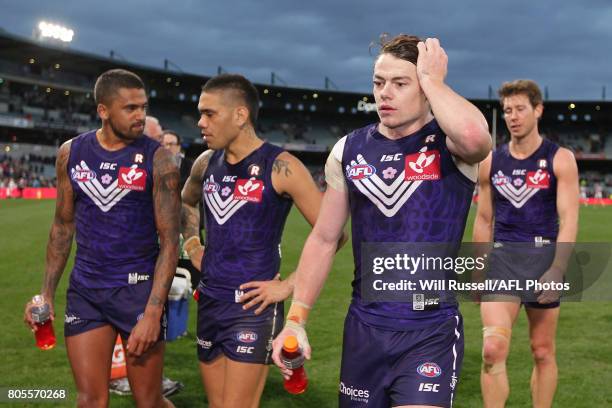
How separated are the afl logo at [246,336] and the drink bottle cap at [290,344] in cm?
111

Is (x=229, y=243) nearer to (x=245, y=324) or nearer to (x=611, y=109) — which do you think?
(x=245, y=324)

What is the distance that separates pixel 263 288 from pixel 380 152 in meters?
1.31

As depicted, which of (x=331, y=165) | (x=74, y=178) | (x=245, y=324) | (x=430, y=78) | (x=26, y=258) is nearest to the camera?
(x=430, y=78)

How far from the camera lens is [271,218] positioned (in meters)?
4.32

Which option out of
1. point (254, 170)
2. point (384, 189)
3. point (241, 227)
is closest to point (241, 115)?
point (254, 170)

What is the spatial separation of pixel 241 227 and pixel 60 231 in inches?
55.6

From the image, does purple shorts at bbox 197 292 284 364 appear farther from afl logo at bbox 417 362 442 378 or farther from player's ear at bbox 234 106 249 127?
afl logo at bbox 417 362 442 378

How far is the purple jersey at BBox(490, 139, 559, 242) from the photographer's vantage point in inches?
211

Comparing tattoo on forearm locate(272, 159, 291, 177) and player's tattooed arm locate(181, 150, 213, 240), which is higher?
tattoo on forearm locate(272, 159, 291, 177)

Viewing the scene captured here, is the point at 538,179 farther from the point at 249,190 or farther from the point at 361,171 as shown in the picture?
the point at 361,171

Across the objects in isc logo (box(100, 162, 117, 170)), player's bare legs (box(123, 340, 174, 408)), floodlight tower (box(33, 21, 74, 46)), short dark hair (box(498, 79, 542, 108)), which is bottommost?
player's bare legs (box(123, 340, 174, 408))

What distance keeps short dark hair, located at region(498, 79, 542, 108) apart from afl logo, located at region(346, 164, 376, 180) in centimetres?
254

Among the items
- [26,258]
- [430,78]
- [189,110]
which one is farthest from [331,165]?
[189,110]

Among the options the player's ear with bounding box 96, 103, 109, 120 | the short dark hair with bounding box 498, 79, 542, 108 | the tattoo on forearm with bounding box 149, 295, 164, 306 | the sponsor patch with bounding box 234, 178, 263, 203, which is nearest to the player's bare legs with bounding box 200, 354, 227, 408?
the tattoo on forearm with bounding box 149, 295, 164, 306
